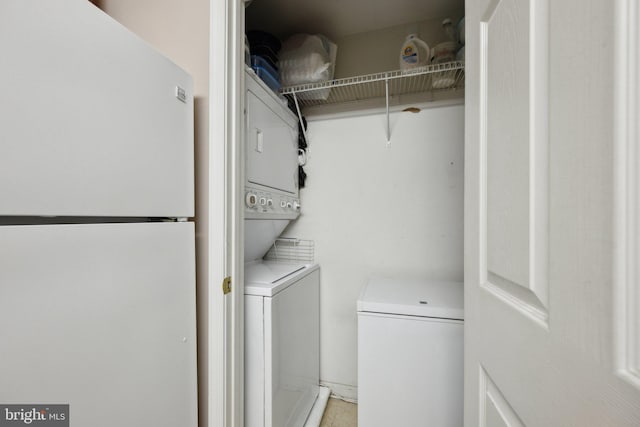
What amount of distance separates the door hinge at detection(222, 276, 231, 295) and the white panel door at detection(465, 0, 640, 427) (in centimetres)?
87

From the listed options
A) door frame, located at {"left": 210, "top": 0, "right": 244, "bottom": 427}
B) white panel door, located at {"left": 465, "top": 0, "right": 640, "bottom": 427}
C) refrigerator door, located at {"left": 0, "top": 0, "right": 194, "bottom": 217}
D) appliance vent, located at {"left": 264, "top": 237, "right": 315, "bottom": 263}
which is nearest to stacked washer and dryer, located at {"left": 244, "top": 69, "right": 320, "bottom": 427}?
appliance vent, located at {"left": 264, "top": 237, "right": 315, "bottom": 263}

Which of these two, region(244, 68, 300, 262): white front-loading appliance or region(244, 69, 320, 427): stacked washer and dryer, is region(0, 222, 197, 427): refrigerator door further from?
region(244, 68, 300, 262): white front-loading appliance

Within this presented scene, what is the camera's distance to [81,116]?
24.3 inches

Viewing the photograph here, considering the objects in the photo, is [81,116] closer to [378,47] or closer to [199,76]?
[199,76]

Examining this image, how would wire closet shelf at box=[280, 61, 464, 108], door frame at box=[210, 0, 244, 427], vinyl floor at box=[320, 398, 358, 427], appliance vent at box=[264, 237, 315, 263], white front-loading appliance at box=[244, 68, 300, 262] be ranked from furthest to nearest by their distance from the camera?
appliance vent at box=[264, 237, 315, 263] → vinyl floor at box=[320, 398, 358, 427] → wire closet shelf at box=[280, 61, 464, 108] → white front-loading appliance at box=[244, 68, 300, 262] → door frame at box=[210, 0, 244, 427]

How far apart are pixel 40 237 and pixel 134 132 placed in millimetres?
346

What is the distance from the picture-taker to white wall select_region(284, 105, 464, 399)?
1782 mm

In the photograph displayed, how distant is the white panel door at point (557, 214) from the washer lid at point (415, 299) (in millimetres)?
572

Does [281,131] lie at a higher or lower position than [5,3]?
higher

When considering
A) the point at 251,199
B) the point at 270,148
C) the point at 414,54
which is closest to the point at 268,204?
the point at 251,199

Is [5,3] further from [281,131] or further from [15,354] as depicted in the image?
[281,131]

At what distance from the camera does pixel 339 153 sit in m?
1.99

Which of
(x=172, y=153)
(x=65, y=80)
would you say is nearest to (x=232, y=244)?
(x=172, y=153)

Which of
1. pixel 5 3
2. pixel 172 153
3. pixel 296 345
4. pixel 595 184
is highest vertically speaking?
pixel 5 3
